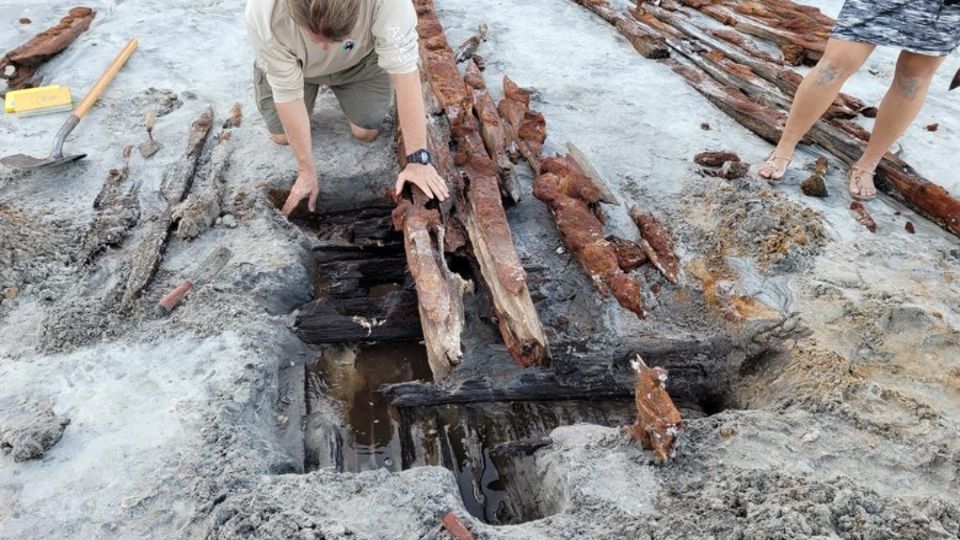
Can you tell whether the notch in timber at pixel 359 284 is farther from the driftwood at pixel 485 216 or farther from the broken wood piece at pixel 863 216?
the broken wood piece at pixel 863 216

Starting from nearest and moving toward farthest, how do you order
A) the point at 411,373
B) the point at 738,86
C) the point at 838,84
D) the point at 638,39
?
the point at 411,373 < the point at 838,84 < the point at 738,86 < the point at 638,39

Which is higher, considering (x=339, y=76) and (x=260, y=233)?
(x=339, y=76)

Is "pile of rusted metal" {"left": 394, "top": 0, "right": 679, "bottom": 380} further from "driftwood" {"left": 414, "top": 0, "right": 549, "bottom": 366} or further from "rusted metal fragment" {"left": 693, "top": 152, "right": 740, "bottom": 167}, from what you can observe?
"rusted metal fragment" {"left": 693, "top": 152, "right": 740, "bottom": 167}

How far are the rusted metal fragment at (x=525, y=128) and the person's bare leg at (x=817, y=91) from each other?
151cm

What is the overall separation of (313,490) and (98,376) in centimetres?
124

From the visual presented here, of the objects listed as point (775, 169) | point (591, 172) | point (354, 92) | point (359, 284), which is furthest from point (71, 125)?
point (775, 169)

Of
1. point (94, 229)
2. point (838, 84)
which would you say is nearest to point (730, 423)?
point (838, 84)

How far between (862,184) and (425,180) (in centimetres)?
296

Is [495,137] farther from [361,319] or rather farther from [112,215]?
[112,215]

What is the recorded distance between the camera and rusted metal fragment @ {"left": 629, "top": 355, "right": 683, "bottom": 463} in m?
2.52

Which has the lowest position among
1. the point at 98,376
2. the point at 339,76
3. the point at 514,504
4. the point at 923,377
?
the point at 514,504

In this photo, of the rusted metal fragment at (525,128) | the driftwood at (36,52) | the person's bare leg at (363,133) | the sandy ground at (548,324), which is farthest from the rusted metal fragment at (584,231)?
the driftwood at (36,52)

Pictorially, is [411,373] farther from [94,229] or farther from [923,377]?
[923,377]

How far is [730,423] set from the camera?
2693mm
